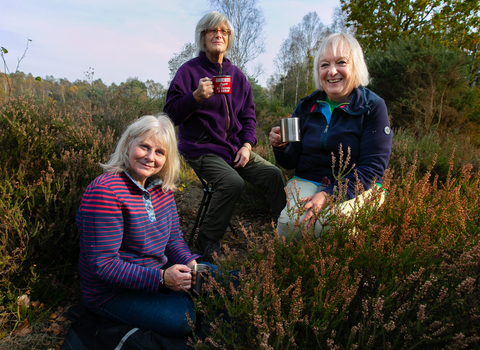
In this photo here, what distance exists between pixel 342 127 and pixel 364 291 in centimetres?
136

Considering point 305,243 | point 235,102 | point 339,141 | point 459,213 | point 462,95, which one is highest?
point 462,95

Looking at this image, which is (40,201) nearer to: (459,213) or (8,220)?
(8,220)

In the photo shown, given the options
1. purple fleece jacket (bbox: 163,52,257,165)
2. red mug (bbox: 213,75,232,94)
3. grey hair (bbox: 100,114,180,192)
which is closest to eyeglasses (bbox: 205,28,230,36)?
purple fleece jacket (bbox: 163,52,257,165)

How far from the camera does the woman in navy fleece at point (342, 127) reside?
2332 millimetres

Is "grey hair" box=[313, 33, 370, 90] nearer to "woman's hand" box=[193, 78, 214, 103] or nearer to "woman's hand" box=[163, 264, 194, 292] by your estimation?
"woman's hand" box=[193, 78, 214, 103]

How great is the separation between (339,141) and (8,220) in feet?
7.81

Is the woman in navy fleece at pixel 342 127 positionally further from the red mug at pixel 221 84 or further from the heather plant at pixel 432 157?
the heather plant at pixel 432 157

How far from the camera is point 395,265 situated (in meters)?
1.47

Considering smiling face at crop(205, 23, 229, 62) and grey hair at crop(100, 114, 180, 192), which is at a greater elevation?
smiling face at crop(205, 23, 229, 62)

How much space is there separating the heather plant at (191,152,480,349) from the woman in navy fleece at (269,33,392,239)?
0.47 m

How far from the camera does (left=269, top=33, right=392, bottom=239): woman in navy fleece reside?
91.8 inches

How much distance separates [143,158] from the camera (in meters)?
1.91

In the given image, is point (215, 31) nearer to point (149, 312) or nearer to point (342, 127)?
point (342, 127)

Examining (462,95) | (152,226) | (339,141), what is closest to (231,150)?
(339,141)
